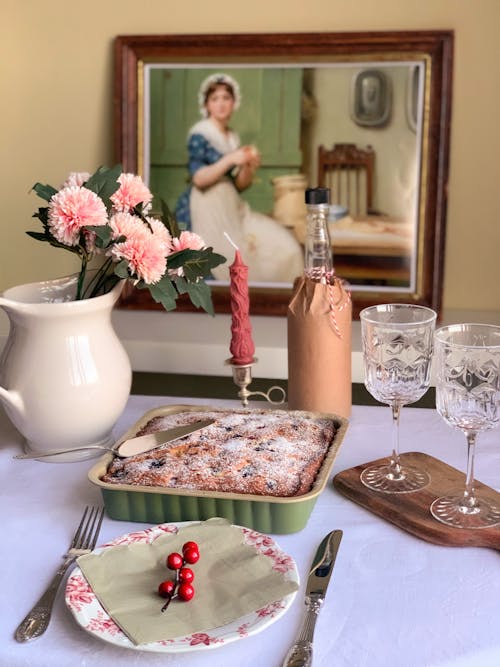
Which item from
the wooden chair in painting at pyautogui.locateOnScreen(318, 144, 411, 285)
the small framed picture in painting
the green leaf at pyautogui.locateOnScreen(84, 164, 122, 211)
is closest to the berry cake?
the green leaf at pyautogui.locateOnScreen(84, 164, 122, 211)

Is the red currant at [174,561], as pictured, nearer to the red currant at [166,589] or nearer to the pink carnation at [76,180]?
the red currant at [166,589]

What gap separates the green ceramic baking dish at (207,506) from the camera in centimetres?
96

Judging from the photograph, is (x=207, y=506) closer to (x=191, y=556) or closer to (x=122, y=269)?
(x=191, y=556)

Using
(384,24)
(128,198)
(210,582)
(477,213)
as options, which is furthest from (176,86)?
(210,582)

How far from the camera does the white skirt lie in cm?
223

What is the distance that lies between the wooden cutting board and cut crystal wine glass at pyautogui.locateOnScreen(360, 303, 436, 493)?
0.02 metres

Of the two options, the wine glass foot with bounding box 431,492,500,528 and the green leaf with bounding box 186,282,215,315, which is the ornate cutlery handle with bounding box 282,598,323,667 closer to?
the wine glass foot with bounding box 431,492,500,528

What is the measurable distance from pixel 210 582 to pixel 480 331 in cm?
43

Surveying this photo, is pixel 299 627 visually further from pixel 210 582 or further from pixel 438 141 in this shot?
pixel 438 141

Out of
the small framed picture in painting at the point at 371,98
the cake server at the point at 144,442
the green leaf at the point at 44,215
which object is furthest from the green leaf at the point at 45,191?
the small framed picture in painting at the point at 371,98

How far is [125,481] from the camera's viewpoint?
39.6 inches

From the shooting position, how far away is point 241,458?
104 centimetres

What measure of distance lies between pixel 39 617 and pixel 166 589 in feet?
0.40

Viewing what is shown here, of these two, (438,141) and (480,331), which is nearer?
(480,331)
